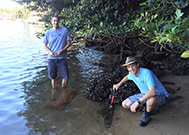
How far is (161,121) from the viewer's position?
3.35 metres

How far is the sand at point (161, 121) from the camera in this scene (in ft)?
10.2

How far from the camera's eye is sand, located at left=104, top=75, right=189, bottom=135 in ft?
10.2

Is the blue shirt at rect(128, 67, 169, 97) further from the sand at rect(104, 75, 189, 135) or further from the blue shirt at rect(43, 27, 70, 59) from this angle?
the blue shirt at rect(43, 27, 70, 59)

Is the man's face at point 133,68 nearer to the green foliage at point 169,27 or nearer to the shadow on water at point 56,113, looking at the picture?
the green foliage at point 169,27

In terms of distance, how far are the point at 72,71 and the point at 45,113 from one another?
3328 mm

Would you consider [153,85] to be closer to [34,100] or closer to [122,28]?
[122,28]

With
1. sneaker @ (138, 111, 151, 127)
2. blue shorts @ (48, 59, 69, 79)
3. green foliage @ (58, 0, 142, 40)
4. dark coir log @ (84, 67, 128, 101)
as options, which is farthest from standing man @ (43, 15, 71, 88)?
sneaker @ (138, 111, 151, 127)

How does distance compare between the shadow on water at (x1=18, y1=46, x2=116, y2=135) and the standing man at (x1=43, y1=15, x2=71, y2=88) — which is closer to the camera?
the shadow on water at (x1=18, y1=46, x2=116, y2=135)

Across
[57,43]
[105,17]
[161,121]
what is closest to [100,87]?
[57,43]

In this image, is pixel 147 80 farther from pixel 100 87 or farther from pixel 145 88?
pixel 100 87

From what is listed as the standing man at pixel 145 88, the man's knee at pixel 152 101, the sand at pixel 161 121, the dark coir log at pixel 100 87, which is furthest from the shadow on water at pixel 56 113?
the man's knee at pixel 152 101

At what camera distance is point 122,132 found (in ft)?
10.7

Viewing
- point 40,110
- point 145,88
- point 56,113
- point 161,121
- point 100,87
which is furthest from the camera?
point 100,87

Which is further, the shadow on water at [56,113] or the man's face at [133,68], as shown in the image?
the shadow on water at [56,113]
